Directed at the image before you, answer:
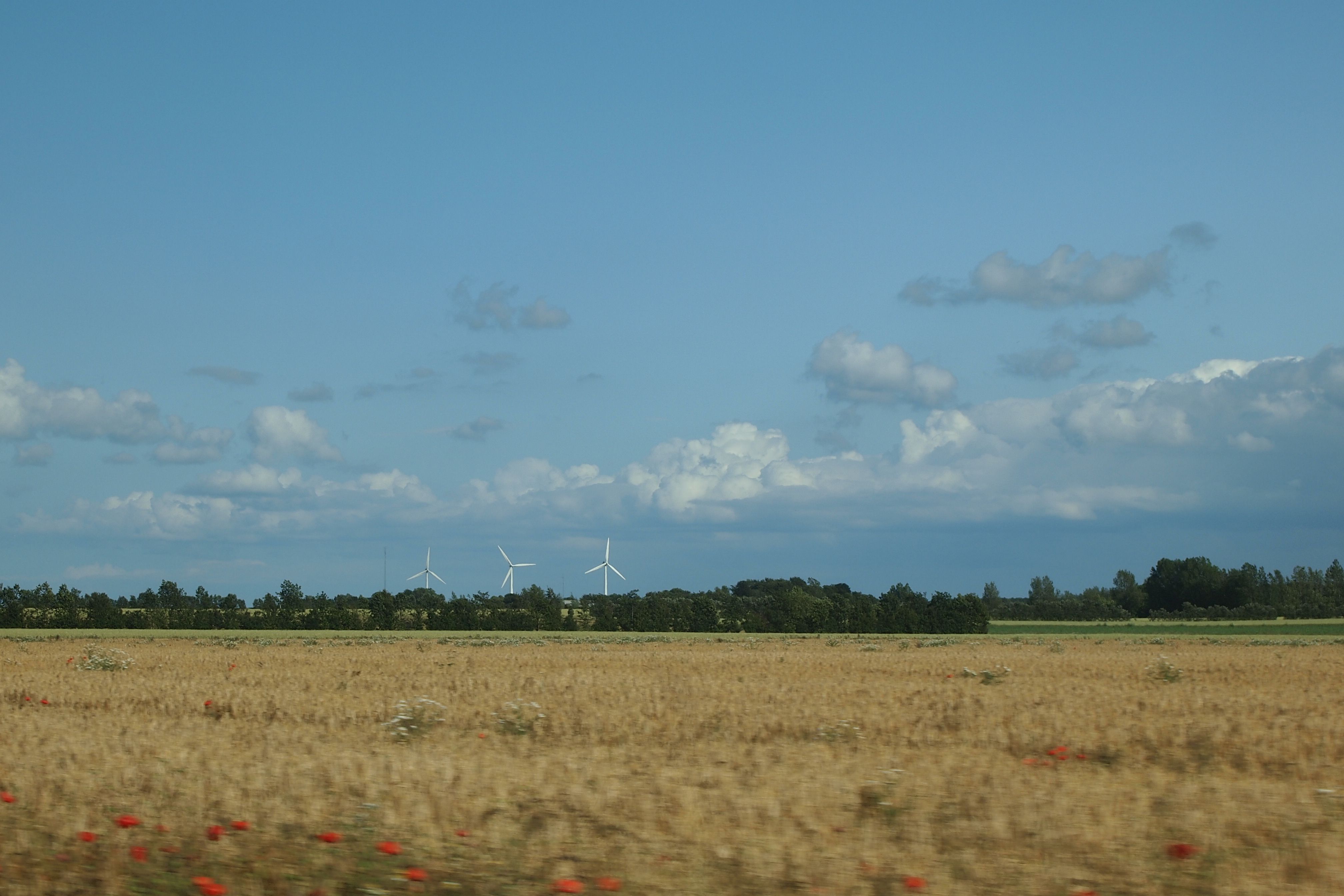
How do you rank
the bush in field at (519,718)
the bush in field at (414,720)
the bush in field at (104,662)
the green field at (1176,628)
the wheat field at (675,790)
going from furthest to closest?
the green field at (1176,628) < the bush in field at (104,662) < the bush in field at (519,718) < the bush in field at (414,720) < the wheat field at (675,790)

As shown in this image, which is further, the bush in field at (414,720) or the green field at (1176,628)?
the green field at (1176,628)

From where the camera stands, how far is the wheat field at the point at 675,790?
9805 millimetres

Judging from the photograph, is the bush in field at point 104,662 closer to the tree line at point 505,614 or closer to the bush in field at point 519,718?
the bush in field at point 519,718

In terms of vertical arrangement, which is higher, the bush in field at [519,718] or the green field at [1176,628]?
the bush in field at [519,718]

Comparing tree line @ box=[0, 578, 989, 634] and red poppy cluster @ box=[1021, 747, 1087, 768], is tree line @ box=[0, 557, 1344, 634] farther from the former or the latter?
red poppy cluster @ box=[1021, 747, 1087, 768]

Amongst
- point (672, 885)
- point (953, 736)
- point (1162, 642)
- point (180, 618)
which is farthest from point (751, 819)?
point (180, 618)

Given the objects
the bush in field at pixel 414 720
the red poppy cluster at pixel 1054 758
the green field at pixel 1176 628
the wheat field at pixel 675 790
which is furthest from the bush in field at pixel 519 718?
the green field at pixel 1176 628

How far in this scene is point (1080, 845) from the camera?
34.9 ft

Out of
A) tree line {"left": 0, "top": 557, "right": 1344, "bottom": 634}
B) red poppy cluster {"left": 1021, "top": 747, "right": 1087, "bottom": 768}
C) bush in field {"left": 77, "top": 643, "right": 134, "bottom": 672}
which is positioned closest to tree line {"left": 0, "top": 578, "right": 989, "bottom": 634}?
tree line {"left": 0, "top": 557, "right": 1344, "bottom": 634}

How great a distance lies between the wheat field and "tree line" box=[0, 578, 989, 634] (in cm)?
10727

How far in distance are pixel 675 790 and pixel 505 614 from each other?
131509 mm

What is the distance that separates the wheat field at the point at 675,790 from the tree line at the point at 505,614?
352 feet

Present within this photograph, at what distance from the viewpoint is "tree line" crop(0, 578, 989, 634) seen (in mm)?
134250

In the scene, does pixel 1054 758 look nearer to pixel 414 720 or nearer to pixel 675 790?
pixel 675 790
